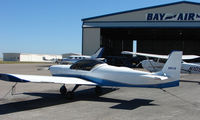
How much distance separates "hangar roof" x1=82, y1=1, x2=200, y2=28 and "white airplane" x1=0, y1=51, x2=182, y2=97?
2747 centimetres

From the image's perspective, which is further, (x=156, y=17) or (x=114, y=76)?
(x=156, y=17)

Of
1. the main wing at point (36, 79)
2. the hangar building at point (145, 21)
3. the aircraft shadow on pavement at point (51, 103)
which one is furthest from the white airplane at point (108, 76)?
the hangar building at point (145, 21)

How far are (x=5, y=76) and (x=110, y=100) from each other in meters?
4.20

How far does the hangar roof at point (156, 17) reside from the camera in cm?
3541

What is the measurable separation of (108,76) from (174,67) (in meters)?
2.65

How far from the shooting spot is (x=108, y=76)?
10.1 metres

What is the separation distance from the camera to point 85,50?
129 feet

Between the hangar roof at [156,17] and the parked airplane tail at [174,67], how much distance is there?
1102 inches

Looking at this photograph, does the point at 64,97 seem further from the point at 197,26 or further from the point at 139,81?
the point at 197,26

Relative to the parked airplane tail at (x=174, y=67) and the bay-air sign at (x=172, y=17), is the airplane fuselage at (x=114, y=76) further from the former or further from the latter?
the bay-air sign at (x=172, y=17)

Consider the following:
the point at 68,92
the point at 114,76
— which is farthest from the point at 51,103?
the point at 114,76

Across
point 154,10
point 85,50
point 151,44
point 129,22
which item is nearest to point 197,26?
point 154,10

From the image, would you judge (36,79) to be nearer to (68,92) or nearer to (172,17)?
(68,92)

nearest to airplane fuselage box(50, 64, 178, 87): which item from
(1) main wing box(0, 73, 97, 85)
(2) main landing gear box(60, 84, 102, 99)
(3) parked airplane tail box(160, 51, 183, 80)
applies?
(3) parked airplane tail box(160, 51, 183, 80)
